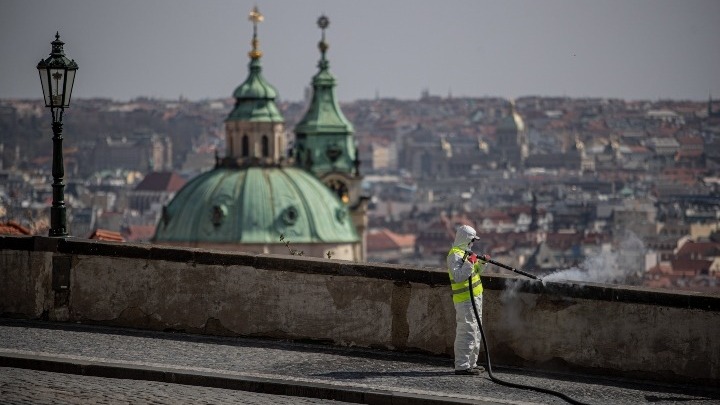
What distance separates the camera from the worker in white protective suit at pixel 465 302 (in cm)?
1233

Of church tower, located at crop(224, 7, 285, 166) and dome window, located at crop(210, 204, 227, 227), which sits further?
church tower, located at crop(224, 7, 285, 166)

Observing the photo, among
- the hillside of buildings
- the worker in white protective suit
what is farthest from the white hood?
the hillside of buildings

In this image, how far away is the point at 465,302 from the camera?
1239 centimetres

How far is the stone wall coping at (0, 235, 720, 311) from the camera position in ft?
40.8

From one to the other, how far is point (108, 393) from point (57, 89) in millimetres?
3533

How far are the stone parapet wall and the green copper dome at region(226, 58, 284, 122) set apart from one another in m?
44.8

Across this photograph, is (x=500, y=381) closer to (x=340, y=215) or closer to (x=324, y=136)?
(x=340, y=215)

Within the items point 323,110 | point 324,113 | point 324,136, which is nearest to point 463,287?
point 324,136

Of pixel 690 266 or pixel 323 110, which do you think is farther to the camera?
pixel 690 266

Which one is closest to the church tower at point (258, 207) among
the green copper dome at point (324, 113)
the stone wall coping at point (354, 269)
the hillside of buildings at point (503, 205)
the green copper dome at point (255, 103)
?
the green copper dome at point (255, 103)

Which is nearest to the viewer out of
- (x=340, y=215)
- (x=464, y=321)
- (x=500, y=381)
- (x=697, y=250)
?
(x=500, y=381)

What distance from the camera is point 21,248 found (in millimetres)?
13883

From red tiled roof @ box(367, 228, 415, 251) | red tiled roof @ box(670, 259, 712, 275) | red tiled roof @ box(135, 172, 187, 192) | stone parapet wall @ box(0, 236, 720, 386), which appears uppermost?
red tiled roof @ box(135, 172, 187, 192)

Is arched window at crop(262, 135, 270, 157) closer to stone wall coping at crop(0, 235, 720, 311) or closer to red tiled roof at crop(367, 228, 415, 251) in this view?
stone wall coping at crop(0, 235, 720, 311)
